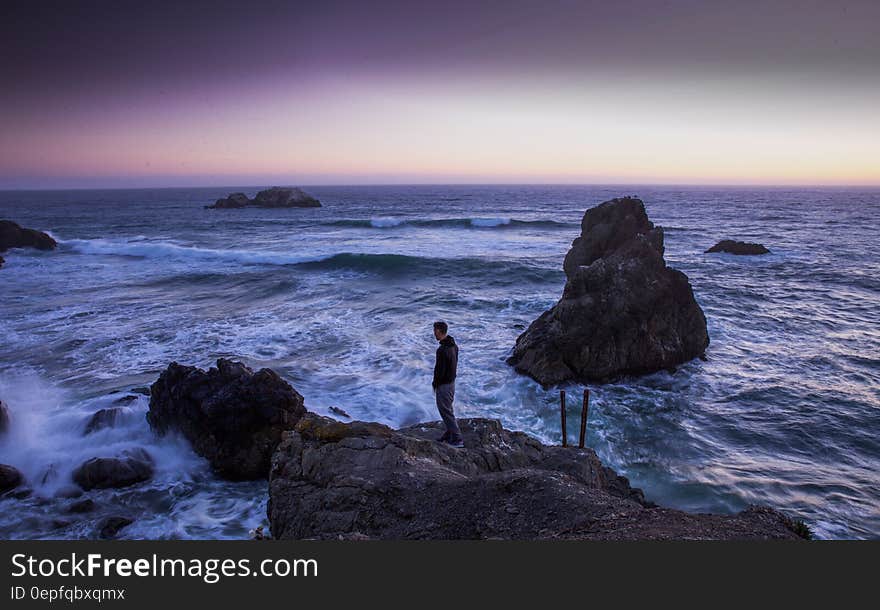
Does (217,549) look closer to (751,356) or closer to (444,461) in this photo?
(444,461)

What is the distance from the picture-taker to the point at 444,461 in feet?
23.7

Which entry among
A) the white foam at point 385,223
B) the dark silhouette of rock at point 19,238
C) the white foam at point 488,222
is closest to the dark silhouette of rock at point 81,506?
the dark silhouette of rock at point 19,238

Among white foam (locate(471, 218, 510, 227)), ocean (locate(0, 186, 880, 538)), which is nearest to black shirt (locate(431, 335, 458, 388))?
ocean (locate(0, 186, 880, 538))

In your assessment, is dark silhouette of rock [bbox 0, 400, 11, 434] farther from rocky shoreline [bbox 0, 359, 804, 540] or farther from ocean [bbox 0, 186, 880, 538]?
rocky shoreline [bbox 0, 359, 804, 540]

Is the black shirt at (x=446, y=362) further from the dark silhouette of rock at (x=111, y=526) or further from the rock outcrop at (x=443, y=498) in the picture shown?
the dark silhouette of rock at (x=111, y=526)

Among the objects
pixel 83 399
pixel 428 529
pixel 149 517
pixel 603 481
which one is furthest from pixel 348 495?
pixel 83 399

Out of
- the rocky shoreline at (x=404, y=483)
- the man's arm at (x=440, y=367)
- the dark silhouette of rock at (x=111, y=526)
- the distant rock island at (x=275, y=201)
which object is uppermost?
the distant rock island at (x=275, y=201)

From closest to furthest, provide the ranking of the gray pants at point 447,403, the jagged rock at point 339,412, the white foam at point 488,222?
1. the gray pants at point 447,403
2. the jagged rock at point 339,412
3. the white foam at point 488,222

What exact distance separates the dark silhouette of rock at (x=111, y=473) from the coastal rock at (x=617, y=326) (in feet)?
34.3

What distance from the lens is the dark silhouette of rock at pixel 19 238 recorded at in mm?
39656

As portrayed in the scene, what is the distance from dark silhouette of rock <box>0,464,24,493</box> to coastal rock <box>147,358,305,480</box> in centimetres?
246

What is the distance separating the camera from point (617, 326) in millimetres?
15344

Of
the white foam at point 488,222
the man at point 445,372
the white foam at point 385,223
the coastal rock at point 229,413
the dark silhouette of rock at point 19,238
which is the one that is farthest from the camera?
the white foam at point 385,223

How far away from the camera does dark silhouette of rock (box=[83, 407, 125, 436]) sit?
37.0 feet
